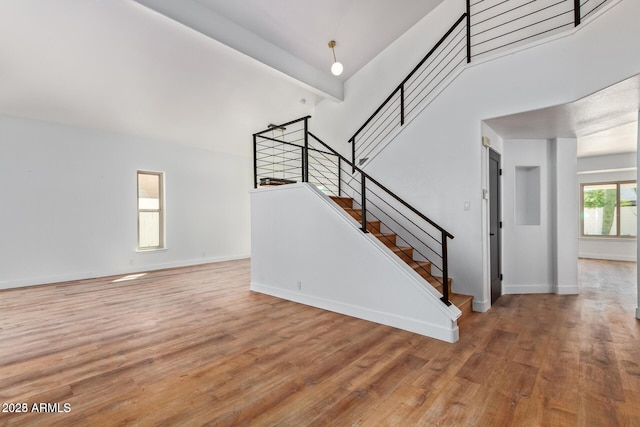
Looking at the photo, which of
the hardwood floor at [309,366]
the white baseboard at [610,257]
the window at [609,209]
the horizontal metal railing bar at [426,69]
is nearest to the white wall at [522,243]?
the hardwood floor at [309,366]

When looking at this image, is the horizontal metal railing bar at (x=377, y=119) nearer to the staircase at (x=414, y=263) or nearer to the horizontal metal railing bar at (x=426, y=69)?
the horizontal metal railing bar at (x=426, y=69)

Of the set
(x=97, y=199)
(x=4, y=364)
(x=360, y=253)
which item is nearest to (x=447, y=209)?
(x=360, y=253)

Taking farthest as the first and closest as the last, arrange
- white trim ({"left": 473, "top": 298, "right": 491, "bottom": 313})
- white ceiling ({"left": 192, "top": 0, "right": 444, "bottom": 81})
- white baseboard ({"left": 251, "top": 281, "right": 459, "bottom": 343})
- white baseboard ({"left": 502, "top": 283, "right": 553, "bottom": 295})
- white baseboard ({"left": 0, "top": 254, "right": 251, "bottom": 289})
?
1. white baseboard ({"left": 0, "top": 254, "right": 251, "bottom": 289})
2. white baseboard ({"left": 502, "top": 283, "right": 553, "bottom": 295})
3. white ceiling ({"left": 192, "top": 0, "right": 444, "bottom": 81})
4. white trim ({"left": 473, "top": 298, "right": 491, "bottom": 313})
5. white baseboard ({"left": 251, "top": 281, "right": 459, "bottom": 343})

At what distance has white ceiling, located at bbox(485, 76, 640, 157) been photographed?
316cm

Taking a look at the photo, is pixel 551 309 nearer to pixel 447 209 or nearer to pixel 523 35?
pixel 447 209

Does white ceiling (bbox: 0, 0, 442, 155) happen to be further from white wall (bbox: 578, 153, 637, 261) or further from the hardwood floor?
white wall (bbox: 578, 153, 637, 261)

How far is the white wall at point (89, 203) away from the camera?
5.54 meters

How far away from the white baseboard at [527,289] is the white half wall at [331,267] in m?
2.45

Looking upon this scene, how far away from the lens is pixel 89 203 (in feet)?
20.7

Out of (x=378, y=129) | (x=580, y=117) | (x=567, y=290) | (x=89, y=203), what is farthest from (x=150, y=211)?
(x=567, y=290)

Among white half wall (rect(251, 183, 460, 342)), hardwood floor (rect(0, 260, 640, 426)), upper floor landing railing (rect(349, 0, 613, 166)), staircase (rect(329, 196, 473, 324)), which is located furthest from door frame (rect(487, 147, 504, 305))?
white half wall (rect(251, 183, 460, 342))

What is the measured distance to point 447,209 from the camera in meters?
4.19

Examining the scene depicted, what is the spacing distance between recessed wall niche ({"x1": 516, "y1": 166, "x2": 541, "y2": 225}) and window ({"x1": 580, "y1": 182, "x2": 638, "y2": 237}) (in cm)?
530

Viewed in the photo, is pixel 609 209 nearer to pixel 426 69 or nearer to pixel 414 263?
pixel 426 69
